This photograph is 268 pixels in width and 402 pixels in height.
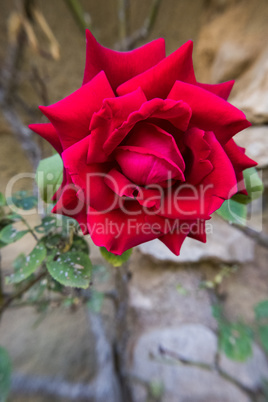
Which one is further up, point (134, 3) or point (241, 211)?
point (134, 3)

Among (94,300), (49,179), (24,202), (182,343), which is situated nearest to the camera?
(49,179)

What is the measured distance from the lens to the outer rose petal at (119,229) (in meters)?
0.19

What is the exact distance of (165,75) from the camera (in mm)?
194

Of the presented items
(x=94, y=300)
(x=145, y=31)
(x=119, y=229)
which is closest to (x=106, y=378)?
(x=94, y=300)

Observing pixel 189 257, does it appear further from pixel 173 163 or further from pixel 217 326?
pixel 173 163

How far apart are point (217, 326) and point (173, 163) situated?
3.19 feet

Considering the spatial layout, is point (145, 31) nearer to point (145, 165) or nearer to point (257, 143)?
point (257, 143)

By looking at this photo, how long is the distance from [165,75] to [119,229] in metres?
0.13

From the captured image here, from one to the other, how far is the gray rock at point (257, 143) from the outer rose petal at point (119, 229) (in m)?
0.85

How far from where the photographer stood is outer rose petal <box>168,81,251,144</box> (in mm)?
186

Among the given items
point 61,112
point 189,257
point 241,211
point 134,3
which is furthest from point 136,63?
point 134,3

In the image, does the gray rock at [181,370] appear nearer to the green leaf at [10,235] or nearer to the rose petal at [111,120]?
the green leaf at [10,235]

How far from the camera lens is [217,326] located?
94 centimetres

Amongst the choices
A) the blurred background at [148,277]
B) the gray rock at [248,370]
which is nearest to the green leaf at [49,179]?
the blurred background at [148,277]
